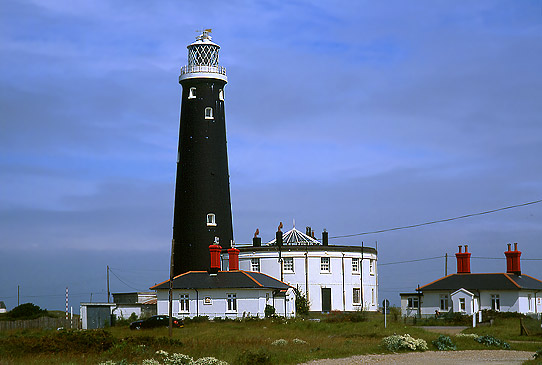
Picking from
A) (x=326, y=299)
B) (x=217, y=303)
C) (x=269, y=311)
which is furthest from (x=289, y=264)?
(x=217, y=303)

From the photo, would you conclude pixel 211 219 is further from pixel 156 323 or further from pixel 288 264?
pixel 156 323

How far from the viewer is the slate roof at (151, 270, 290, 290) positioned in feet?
168

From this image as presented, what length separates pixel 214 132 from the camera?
189ft

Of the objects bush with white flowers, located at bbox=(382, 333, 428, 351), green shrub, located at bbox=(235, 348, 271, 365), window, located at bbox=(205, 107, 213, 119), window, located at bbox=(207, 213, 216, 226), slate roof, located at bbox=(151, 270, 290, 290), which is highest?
window, located at bbox=(205, 107, 213, 119)

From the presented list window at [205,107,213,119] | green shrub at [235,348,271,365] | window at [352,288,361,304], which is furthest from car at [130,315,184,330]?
green shrub at [235,348,271,365]

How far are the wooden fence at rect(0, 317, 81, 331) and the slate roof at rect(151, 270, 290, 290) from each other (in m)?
6.11

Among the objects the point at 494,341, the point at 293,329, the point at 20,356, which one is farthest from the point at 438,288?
the point at 20,356

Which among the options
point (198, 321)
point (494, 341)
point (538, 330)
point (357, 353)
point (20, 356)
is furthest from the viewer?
point (198, 321)

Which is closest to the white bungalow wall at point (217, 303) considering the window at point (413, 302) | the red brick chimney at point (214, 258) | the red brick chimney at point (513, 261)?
the red brick chimney at point (214, 258)

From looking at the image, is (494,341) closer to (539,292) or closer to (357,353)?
(357,353)

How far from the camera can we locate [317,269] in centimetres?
6100

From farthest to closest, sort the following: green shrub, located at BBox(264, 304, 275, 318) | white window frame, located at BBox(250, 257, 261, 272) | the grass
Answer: white window frame, located at BBox(250, 257, 261, 272) → green shrub, located at BBox(264, 304, 275, 318) → the grass

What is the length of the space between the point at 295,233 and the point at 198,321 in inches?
676

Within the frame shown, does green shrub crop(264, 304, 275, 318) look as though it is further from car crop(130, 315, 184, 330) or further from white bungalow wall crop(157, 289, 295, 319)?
car crop(130, 315, 184, 330)
